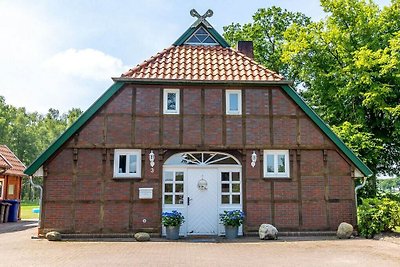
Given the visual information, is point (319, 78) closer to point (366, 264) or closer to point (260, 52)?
point (260, 52)

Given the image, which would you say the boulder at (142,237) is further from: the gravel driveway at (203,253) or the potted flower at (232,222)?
the potted flower at (232,222)

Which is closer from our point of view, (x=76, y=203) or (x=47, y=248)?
(x=47, y=248)

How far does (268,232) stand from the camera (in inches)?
447

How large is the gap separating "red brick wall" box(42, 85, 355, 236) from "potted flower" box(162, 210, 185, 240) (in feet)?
1.74

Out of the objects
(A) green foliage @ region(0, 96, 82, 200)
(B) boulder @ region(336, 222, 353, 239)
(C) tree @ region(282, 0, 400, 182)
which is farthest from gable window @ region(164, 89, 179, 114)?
(A) green foliage @ region(0, 96, 82, 200)

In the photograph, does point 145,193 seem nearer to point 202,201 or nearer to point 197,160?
point 202,201

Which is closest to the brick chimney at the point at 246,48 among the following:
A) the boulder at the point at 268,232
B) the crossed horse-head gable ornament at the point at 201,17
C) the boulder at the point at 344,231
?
the crossed horse-head gable ornament at the point at 201,17

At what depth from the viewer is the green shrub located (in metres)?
11.9

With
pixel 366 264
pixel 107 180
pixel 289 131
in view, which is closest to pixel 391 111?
pixel 289 131

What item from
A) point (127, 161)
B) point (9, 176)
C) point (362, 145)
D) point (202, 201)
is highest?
point (362, 145)

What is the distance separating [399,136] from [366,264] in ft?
39.1

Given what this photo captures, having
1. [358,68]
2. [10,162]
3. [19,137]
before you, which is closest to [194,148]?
[358,68]

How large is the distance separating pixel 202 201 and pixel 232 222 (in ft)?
4.31

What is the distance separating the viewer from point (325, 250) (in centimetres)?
964
